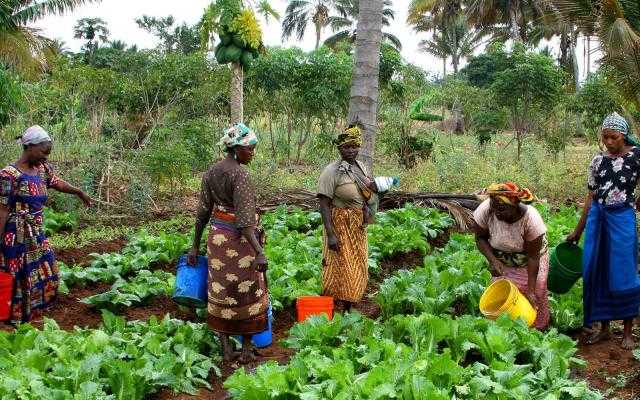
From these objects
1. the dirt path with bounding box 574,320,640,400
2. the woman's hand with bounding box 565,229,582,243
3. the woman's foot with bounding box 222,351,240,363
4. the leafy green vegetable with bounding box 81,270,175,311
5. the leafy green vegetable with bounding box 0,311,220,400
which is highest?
the woman's hand with bounding box 565,229,582,243

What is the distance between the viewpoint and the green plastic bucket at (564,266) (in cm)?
566

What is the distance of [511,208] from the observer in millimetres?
4836

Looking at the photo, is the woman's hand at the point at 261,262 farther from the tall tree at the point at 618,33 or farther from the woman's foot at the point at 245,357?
the tall tree at the point at 618,33

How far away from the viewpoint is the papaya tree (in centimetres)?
1230

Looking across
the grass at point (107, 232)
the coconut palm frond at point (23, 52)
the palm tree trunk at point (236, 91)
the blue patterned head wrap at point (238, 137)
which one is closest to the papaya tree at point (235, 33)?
the palm tree trunk at point (236, 91)

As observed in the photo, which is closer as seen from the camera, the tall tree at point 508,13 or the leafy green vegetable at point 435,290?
the leafy green vegetable at point 435,290

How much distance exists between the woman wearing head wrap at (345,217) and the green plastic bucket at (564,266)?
1.55m

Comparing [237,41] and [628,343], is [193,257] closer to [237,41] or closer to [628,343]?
[628,343]

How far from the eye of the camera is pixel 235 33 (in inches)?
501

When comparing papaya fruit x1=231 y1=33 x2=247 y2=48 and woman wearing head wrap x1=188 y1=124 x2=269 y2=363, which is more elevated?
papaya fruit x1=231 y1=33 x2=247 y2=48

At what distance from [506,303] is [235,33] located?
910 cm

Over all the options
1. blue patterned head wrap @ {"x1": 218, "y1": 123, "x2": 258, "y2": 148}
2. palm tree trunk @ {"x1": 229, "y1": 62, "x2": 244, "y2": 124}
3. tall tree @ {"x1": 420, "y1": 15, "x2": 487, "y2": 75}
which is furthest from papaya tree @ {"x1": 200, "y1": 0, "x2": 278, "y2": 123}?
tall tree @ {"x1": 420, "y1": 15, "x2": 487, "y2": 75}

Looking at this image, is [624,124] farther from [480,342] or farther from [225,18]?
[225,18]

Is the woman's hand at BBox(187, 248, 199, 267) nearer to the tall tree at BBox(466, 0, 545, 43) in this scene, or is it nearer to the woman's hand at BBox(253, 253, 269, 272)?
the woman's hand at BBox(253, 253, 269, 272)
